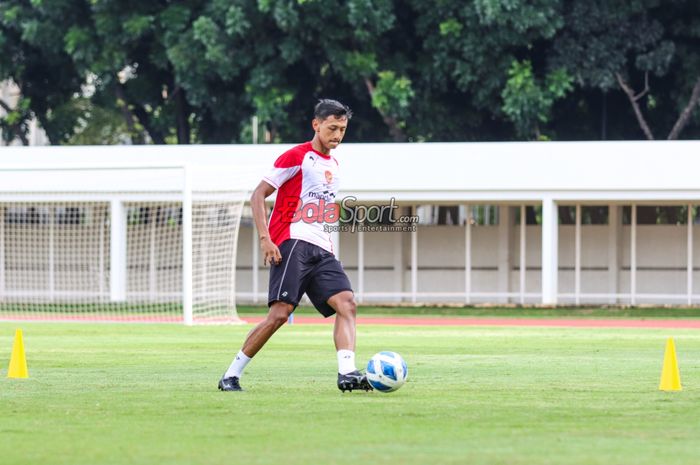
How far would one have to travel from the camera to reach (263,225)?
9.96 m

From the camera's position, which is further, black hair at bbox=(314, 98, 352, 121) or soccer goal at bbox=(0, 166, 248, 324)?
soccer goal at bbox=(0, 166, 248, 324)

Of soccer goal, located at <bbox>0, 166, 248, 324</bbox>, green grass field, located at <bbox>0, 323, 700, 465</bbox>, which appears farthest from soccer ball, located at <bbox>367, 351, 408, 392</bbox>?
soccer goal, located at <bbox>0, 166, 248, 324</bbox>

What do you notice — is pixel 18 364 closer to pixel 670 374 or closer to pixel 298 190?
pixel 298 190

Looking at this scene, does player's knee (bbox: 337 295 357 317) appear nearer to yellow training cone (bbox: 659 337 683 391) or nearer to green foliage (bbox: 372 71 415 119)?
yellow training cone (bbox: 659 337 683 391)

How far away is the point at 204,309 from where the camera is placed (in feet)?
84.7

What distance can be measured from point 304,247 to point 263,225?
35cm

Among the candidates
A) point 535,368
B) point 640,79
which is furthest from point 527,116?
point 535,368

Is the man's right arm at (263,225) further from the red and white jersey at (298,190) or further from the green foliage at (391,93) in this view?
the green foliage at (391,93)

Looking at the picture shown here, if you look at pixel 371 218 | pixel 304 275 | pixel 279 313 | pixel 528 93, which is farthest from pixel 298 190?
pixel 528 93

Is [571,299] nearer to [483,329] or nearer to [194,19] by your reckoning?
[483,329]

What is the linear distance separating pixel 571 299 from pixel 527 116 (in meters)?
8.75

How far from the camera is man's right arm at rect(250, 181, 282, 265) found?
9922mm

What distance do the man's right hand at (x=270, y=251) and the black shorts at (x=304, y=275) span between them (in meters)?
0.08

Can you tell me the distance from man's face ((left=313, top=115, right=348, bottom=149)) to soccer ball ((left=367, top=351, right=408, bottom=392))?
4.98ft
